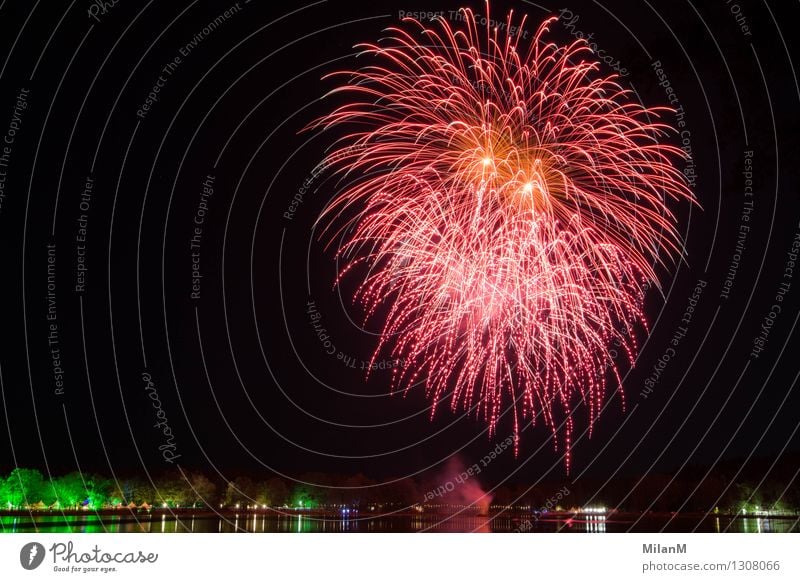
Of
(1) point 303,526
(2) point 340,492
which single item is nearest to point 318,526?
(1) point 303,526

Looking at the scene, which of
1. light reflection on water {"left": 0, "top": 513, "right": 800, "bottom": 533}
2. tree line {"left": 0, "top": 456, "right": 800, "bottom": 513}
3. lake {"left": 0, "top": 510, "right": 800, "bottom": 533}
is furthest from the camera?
tree line {"left": 0, "top": 456, "right": 800, "bottom": 513}

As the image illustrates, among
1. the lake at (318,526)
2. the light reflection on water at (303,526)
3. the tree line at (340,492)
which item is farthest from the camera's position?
the tree line at (340,492)

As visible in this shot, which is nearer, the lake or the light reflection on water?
the light reflection on water

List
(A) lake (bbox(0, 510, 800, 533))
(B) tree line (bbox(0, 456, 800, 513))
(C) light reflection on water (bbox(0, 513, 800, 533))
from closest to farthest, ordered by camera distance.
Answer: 1. (C) light reflection on water (bbox(0, 513, 800, 533))
2. (A) lake (bbox(0, 510, 800, 533))
3. (B) tree line (bbox(0, 456, 800, 513))

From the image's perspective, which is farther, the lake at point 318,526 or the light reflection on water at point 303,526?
the lake at point 318,526

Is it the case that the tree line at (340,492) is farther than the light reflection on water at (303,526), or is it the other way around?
the tree line at (340,492)

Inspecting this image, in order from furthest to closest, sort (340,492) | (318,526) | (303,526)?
(340,492)
(303,526)
(318,526)

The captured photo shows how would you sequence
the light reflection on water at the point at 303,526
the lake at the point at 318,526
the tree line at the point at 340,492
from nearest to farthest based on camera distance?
the light reflection on water at the point at 303,526 < the lake at the point at 318,526 < the tree line at the point at 340,492

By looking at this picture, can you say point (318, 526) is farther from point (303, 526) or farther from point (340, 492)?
point (340, 492)
